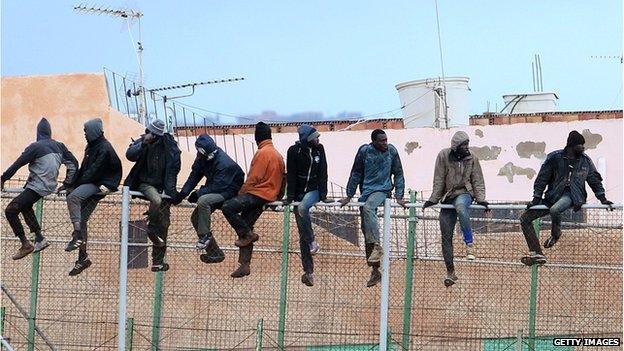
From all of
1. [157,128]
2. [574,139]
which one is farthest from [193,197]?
[574,139]

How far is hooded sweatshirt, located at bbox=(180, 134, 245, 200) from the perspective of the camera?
38.8 feet

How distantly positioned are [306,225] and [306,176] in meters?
0.51

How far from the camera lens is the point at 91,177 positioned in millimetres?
11852

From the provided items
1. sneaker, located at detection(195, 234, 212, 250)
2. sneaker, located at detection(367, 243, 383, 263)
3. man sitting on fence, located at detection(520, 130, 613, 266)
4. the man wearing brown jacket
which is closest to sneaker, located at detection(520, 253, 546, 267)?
man sitting on fence, located at detection(520, 130, 613, 266)

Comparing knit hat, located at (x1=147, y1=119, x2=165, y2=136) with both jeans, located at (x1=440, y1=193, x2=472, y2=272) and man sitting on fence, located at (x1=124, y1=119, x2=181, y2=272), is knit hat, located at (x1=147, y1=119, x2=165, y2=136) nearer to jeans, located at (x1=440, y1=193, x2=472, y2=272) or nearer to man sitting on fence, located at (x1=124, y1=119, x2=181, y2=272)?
man sitting on fence, located at (x1=124, y1=119, x2=181, y2=272)

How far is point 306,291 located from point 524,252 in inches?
110

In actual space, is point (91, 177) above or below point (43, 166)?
below

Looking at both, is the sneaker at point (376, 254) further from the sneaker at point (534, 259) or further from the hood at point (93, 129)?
the hood at point (93, 129)

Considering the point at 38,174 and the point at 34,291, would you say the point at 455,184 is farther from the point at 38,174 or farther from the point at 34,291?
the point at 34,291

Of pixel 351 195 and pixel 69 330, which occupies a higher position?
pixel 351 195

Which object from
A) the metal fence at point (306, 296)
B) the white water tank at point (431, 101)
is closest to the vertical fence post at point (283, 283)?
the metal fence at point (306, 296)

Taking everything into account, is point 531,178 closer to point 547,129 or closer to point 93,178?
point 547,129

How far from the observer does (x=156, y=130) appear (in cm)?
1174

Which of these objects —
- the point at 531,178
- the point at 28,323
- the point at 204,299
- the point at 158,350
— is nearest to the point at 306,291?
the point at 204,299
